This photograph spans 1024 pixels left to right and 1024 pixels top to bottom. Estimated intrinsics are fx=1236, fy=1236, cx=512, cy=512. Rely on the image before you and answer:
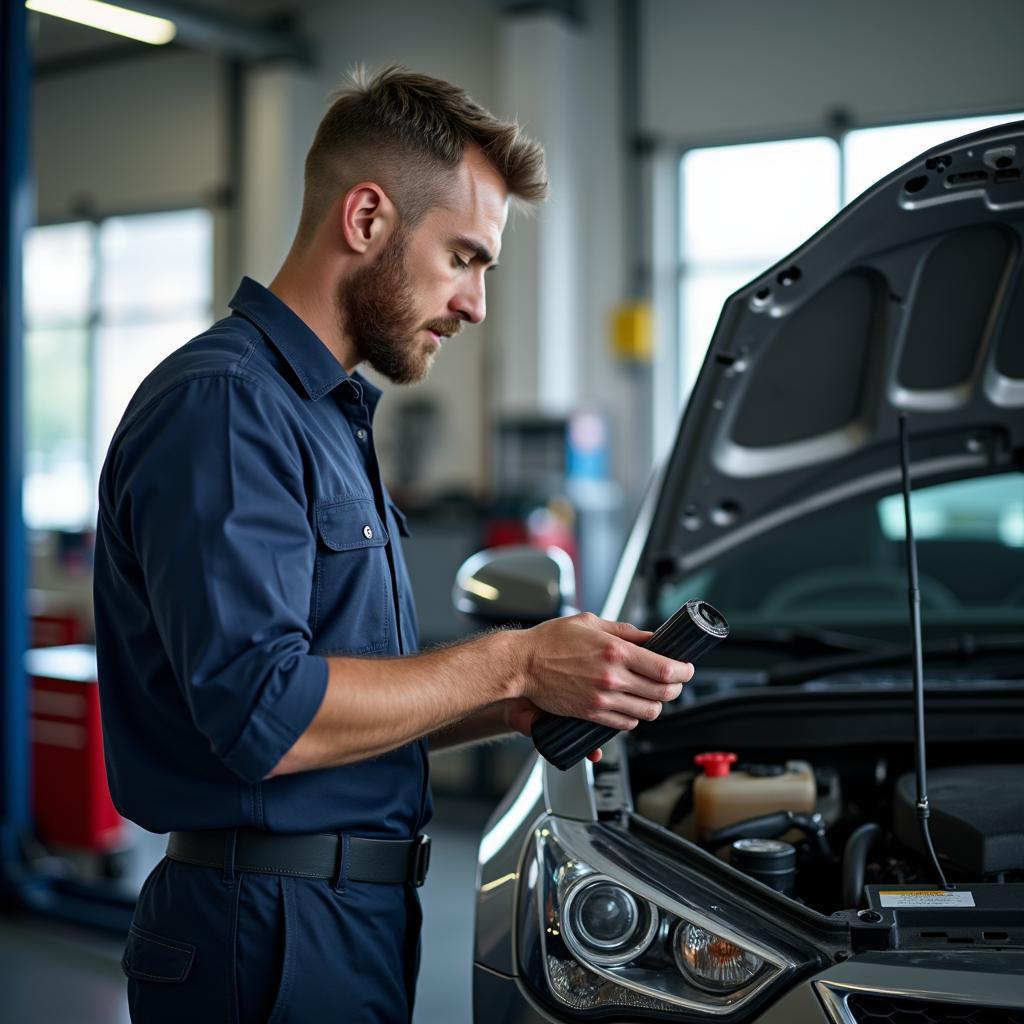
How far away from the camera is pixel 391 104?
150 centimetres

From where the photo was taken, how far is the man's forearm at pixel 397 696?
1229 mm

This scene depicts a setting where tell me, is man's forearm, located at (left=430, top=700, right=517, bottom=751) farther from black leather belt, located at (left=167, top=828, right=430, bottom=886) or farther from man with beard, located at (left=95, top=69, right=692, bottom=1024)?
black leather belt, located at (left=167, top=828, right=430, bottom=886)

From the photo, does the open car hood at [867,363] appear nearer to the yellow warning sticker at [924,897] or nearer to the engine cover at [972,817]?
the engine cover at [972,817]

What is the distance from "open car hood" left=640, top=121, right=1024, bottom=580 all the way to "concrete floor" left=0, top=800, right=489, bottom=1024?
173cm

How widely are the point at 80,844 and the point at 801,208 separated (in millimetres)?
5386


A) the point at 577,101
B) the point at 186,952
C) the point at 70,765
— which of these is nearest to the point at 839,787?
the point at 186,952

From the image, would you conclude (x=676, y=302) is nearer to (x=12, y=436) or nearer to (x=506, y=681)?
(x=12, y=436)

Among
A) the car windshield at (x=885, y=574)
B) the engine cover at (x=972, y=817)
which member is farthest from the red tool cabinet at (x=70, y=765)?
the engine cover at (x=972, y=817)

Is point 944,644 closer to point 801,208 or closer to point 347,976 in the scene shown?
point 347,976

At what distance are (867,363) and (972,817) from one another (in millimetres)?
792

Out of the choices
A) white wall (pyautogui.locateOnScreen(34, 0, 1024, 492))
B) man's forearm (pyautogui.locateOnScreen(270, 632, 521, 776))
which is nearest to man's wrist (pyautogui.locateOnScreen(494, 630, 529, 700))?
man's forearm (pyautogui.locateOnScreen(270, 632, 521, 776))

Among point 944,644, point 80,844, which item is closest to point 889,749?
point 944,644

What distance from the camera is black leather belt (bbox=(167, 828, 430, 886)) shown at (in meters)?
1.37

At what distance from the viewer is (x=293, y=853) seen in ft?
4.53
